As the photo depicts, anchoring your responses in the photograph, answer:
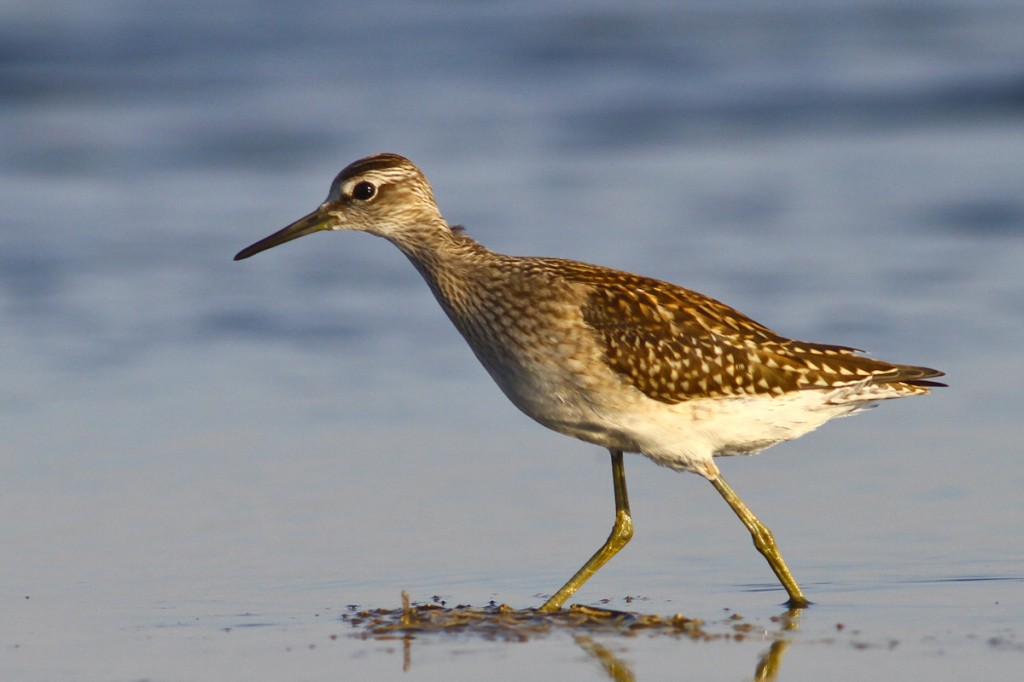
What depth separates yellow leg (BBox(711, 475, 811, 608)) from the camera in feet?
28.4

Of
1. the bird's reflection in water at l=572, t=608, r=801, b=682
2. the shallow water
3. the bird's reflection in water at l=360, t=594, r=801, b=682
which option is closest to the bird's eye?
the shallow water

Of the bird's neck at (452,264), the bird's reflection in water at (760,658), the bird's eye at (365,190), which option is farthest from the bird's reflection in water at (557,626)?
the bird's eye at (365,190)

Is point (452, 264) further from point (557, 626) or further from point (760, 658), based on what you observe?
point (760, 658)

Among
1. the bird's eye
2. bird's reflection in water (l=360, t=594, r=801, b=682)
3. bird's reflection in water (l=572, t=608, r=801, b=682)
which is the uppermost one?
the bird's eye

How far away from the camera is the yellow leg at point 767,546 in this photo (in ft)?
28.4

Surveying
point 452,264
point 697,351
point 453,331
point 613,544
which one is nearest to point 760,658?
point 613,544

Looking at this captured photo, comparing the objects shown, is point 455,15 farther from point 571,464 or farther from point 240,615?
point 240,615

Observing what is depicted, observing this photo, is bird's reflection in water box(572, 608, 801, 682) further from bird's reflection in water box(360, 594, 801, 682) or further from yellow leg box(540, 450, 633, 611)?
yellow leg box(540, 450, 633, 611)

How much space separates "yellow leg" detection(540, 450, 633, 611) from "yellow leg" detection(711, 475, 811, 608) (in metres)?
0.54

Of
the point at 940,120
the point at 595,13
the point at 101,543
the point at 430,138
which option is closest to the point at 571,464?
the point at 101,543

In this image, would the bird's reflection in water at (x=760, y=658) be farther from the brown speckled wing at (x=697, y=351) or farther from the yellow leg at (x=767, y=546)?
the brown speckled wing at (x=697, y=351)

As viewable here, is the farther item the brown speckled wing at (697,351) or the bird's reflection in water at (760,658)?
the brown speckled wing at (697,351)

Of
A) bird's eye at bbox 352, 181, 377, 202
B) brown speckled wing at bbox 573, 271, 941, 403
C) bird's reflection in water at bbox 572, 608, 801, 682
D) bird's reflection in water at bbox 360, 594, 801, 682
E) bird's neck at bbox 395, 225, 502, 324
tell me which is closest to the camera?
bird's reflection in water at bbox 572, 608, 801, 682

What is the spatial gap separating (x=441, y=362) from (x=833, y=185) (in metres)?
7.59
